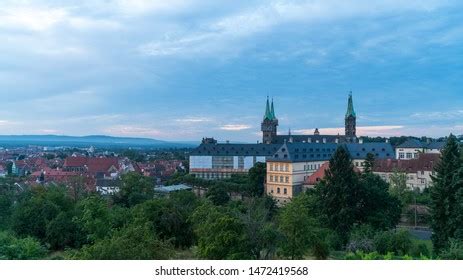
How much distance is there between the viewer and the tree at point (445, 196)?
50.8 ft

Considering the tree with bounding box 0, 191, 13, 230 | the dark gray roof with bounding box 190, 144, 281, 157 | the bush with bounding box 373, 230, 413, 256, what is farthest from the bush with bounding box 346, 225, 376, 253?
the dark gray roof with bounding box 190, 144, 281, 157

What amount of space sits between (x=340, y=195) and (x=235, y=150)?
33.7m

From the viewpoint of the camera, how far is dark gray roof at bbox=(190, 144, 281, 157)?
51.1 m

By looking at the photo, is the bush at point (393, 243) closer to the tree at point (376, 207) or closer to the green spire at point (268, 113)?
the tree at point (376, 207)

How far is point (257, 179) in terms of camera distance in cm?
3462

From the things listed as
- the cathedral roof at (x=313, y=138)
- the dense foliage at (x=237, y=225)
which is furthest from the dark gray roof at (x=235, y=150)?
the dense foliage at (x=237, y=225)

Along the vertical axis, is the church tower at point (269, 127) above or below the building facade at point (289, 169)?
above

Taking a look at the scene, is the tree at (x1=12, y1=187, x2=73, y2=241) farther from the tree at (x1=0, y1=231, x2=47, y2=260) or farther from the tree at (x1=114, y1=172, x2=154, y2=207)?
the tree at (x1=114, y1=172, x2=154, y2=207)

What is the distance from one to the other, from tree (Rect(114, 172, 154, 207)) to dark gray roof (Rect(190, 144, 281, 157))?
28.1 meters

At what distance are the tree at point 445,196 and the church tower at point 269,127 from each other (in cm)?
4268

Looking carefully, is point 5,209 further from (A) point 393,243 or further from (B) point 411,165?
(B) point 411,165

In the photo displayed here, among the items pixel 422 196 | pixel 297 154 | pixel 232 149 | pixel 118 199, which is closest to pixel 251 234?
pixel 118 199

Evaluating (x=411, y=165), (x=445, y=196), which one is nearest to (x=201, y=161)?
(x=411, y=165)

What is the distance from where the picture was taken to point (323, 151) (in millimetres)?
40375
